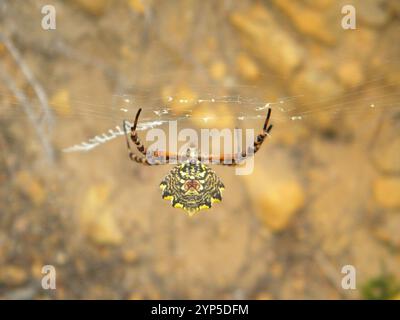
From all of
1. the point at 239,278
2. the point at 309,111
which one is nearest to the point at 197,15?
the point at 309,111

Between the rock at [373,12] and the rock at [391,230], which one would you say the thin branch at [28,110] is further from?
the rock at [391,230]

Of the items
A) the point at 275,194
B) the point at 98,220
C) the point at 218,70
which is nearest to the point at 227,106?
the point at 218,70

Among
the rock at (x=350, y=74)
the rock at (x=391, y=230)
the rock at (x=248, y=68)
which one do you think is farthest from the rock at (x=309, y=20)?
the rock at (x=391, y=230)

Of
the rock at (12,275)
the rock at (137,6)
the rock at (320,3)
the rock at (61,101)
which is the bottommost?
the rock at (12,275)

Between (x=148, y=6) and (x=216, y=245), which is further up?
(x=148, y=6)

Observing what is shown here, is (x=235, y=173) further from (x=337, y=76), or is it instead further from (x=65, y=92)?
(x=65, y=92)

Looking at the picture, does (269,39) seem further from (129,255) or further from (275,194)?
(129,255)
